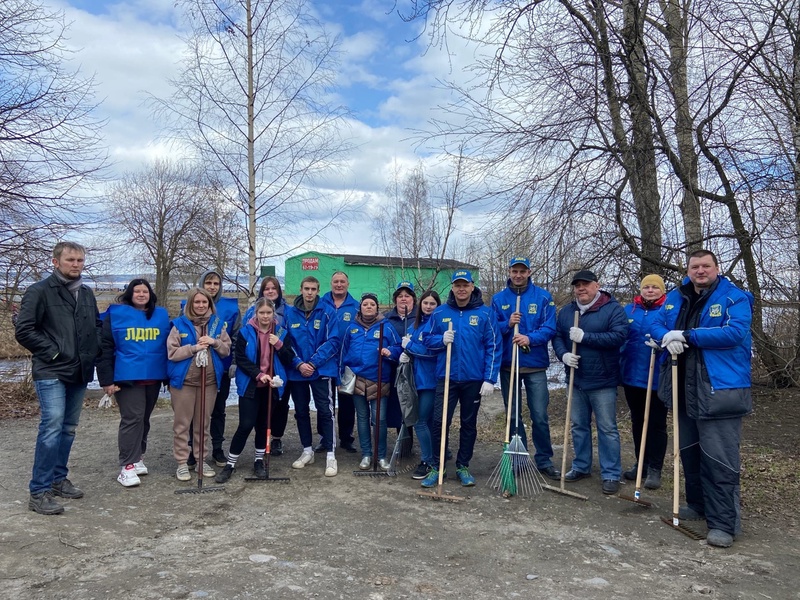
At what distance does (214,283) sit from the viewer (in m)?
5.93

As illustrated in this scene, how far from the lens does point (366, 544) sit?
404cm

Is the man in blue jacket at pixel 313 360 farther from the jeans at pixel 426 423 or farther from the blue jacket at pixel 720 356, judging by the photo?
the blue jacket at pixel 720 356

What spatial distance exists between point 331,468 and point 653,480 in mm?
3110

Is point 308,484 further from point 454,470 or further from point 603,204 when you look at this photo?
point 603,204

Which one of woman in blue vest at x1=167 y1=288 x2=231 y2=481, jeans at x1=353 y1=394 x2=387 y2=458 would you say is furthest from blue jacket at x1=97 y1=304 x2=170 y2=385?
jeans at x1=353 y1=394 x2=387 y2=458

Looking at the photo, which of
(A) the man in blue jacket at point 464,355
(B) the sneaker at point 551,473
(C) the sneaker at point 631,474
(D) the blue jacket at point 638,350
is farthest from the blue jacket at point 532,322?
(C) the sneaker at point 631,474

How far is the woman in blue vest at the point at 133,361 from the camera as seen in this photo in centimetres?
512

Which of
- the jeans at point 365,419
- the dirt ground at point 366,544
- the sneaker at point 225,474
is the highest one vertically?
the jeans at point 365,419

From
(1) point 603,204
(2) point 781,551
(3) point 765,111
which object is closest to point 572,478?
(2) point 781,551

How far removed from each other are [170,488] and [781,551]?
496 cm

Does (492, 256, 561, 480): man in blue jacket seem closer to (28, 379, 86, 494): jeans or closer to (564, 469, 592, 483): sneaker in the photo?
(564, 469, 592, 483): sneaker

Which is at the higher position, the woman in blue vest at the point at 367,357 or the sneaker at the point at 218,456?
the woman in blue vest at the point at 367,357

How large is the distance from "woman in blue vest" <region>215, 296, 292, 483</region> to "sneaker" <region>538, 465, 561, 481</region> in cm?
278

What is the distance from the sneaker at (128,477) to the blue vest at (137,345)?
0.86m
